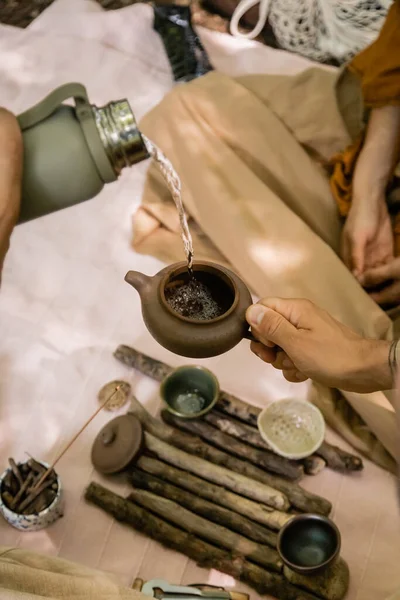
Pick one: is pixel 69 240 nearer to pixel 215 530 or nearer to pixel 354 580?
pixel 215 530

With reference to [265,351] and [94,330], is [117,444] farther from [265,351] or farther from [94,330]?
[265,351]

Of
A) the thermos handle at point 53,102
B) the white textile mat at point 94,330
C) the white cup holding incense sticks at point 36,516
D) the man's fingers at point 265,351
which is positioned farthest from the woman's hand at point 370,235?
the white cup holding incense sticks at point 36,516

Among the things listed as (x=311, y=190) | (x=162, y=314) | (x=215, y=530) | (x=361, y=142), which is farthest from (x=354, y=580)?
(x=361, y=142)

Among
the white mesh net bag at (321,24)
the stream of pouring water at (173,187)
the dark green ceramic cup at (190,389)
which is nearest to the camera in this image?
the stream of pouring water at (173,187)

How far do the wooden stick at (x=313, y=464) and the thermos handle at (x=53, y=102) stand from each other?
0.96 metres

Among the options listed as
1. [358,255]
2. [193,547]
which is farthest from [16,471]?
[358,255]

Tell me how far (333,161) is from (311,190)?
0.12m

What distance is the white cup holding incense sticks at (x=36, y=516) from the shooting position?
53.9 inches

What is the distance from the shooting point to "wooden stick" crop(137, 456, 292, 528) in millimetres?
1410

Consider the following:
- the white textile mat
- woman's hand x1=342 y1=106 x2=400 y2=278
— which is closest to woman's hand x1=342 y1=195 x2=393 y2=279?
woman's hand x1=342 y1=106 x2=400 y2=278

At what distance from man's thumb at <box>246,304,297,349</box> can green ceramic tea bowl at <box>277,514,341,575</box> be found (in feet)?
1.64

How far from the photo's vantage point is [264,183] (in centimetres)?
183

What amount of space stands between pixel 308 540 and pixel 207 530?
0.23m

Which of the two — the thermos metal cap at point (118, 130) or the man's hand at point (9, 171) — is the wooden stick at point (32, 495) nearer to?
the man's hand at point (9, 171)
